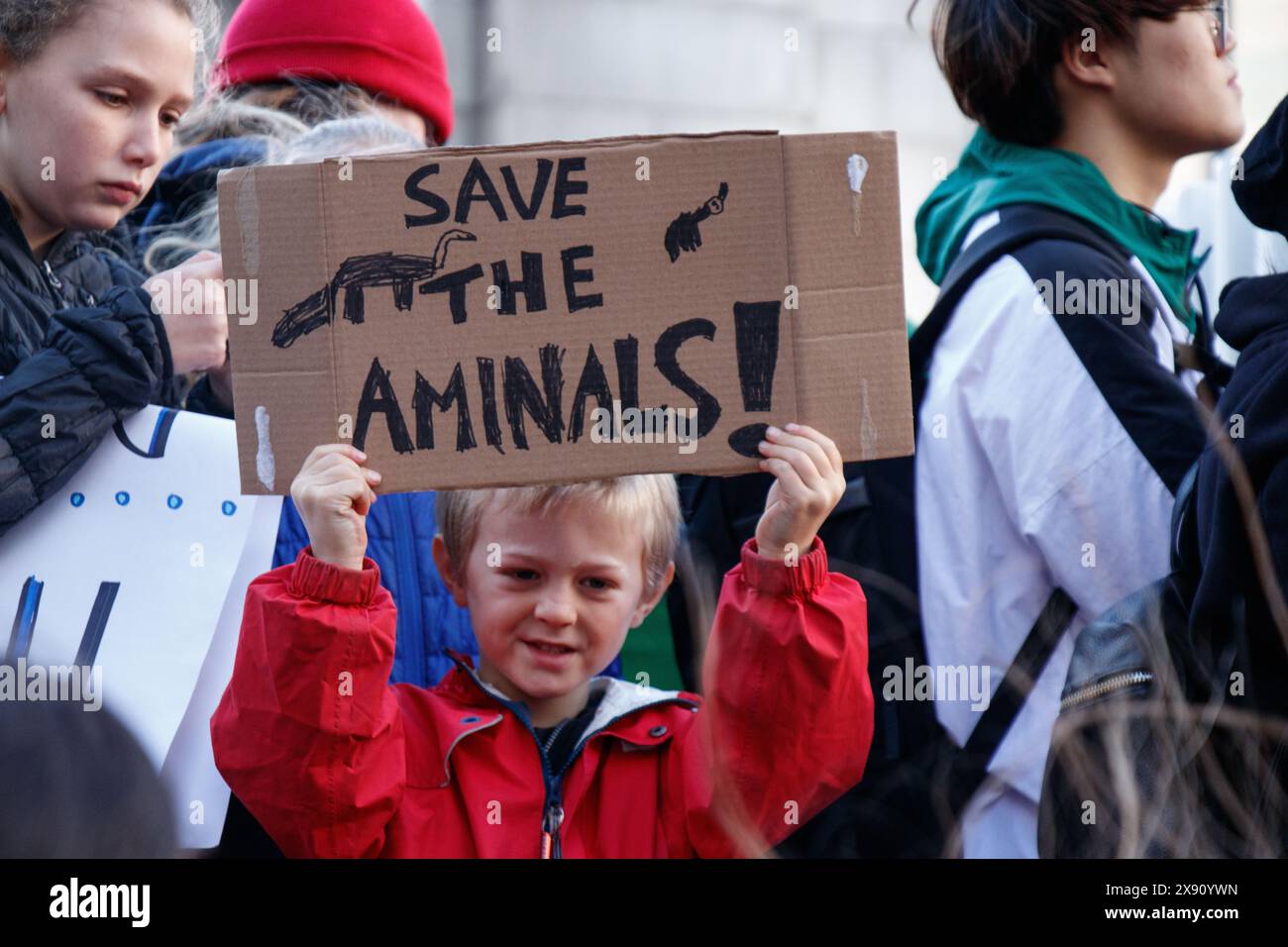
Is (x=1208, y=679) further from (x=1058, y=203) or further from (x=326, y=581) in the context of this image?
(x=326, y=581)

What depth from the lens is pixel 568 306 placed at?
1977 mm

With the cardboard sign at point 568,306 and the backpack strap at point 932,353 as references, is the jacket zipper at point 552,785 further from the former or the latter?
the backpack strap at point 932,353

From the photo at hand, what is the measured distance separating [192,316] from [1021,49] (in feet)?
4.34

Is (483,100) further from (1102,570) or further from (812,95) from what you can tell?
(1102,570)

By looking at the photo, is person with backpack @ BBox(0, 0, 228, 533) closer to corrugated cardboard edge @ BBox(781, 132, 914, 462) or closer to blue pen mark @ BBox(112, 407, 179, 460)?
blue pen mark @ BBox(112, 407, 179, 460)

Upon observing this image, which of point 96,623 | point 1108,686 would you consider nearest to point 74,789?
point 96,623

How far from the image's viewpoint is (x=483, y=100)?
5785mm

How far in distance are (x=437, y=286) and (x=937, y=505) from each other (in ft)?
2.76

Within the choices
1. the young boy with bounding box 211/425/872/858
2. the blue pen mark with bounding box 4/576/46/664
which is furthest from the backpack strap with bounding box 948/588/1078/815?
the blue pen mark with bounding box 4/576/46/664

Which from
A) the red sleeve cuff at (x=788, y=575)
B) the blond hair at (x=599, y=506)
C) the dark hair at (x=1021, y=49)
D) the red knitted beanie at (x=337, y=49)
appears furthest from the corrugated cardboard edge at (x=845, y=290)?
the red knitted beanie at (x=337, y=49)

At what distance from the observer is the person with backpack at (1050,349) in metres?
2.19

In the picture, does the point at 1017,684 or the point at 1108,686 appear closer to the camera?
the point at 1108,686

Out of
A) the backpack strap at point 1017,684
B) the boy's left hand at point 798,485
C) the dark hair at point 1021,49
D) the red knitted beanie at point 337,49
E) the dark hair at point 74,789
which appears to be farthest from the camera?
the red knitted beanie at point 337,49

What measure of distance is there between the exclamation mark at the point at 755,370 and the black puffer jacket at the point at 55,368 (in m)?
0.79
